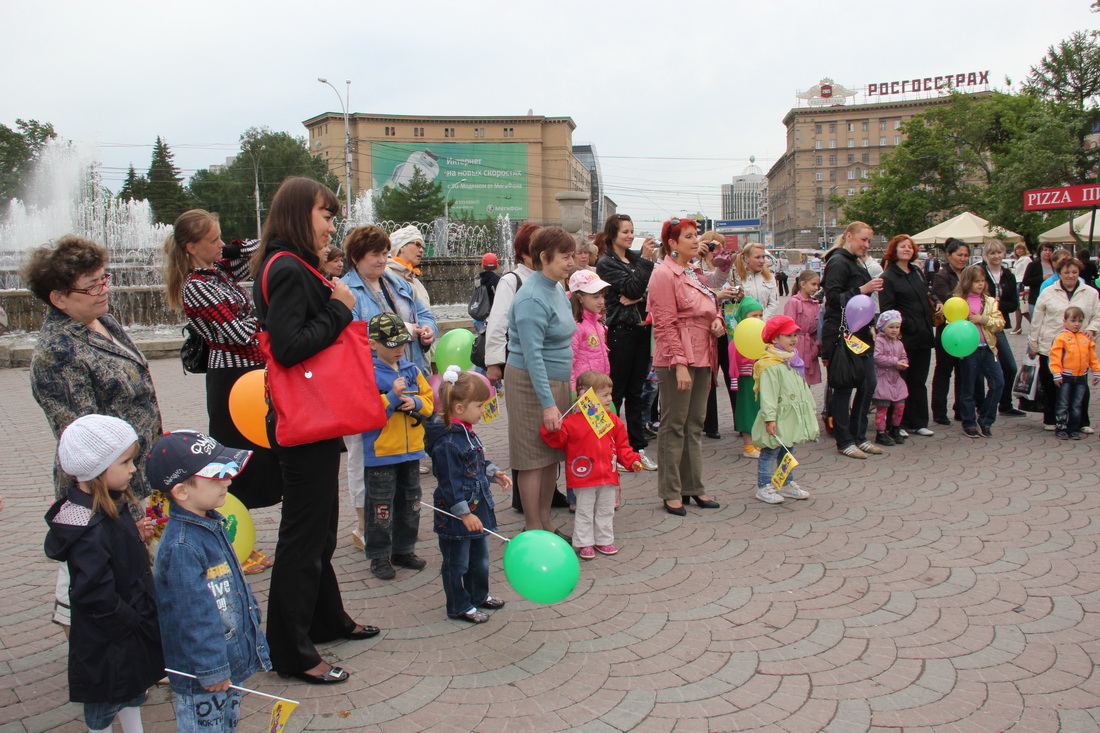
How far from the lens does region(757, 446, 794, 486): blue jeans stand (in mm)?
5992

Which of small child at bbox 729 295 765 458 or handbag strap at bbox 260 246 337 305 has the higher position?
handbag strap at bbox 260 246 337 305

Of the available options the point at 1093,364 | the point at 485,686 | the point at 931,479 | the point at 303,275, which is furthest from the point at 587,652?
the point at 1093,364

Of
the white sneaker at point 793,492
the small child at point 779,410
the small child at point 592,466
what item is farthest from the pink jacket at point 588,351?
the white sneaker at point 793,492

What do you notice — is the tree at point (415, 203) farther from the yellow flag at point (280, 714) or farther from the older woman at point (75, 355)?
the yellow flag at point (280, 714)

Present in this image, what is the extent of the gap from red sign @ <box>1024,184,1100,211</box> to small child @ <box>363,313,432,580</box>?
408 inches

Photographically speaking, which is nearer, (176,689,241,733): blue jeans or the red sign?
(176,689,241,733): blue jeans

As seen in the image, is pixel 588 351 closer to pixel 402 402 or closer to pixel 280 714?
pixel 402 402

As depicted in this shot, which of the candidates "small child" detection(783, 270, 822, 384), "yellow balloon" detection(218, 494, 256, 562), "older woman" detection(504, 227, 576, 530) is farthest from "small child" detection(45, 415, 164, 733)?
"small child" detection(783, 270, 822, 384)

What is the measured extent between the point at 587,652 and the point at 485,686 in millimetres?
554

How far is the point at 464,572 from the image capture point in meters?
3.94

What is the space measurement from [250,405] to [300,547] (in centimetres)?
125

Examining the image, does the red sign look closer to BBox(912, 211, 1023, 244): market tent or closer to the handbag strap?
BBox(912, 211, 1023, 244): market tent

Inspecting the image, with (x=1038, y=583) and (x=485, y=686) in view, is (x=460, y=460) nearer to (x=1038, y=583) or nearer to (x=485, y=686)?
(x=485, y=686)

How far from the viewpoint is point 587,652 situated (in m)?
3.60
